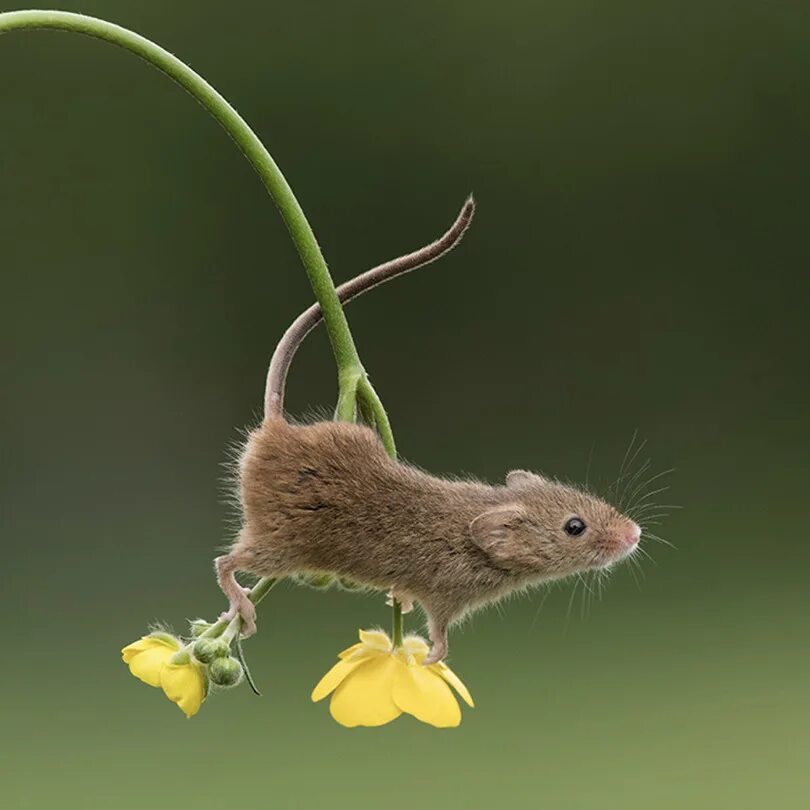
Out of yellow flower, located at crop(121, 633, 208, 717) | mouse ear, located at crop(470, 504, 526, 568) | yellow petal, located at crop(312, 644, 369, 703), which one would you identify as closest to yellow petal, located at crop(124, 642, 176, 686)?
yellow flower, located at crop(121, 633, 208, 717)

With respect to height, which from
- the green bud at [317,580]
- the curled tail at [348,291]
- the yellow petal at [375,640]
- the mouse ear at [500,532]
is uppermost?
the curled tail at [348,291]

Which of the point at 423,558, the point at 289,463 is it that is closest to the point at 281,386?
the point at 289,463

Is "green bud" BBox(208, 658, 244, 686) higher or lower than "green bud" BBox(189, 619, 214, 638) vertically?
lower

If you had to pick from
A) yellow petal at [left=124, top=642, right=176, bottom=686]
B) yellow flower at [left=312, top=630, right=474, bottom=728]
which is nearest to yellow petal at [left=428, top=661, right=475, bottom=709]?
yellow flower at [left=312, top=630, right=474, bottom=728]

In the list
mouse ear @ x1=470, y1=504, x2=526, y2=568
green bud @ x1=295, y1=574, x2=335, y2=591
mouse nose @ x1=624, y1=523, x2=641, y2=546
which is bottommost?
green bud @ x1=295, y1=574, x2=335, y2=591

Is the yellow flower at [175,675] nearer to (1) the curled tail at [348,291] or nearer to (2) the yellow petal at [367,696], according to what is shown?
(2) the yellow petal at [367,696]

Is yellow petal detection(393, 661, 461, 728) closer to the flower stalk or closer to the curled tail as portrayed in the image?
the flower stalk

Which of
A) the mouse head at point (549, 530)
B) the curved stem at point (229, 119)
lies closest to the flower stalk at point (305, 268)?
the curved stem at point (229, 119)
